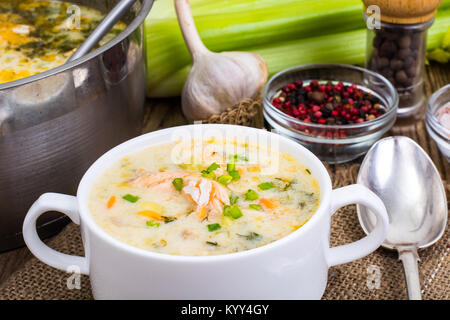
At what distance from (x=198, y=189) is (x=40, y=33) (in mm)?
1114

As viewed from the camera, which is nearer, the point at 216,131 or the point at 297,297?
the point at 297,297

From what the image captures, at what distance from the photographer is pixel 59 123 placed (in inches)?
66.7

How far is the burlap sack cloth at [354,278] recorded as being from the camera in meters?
1.57

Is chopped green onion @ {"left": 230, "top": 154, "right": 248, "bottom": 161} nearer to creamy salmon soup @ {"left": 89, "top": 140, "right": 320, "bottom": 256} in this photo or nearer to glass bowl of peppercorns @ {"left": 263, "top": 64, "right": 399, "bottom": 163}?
creamy salmon soup @ {"left": 89, "top": 140, "right": 320, "bottom": 256}

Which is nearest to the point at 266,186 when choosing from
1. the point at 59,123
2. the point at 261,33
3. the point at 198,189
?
the point at 198,189

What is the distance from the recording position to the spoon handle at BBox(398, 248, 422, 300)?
4.91 feet

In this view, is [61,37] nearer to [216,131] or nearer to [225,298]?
[216,131]

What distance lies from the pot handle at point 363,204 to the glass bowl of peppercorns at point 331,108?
74 centimetres

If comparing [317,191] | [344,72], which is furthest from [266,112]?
[317,191]

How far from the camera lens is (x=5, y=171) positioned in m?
1.66

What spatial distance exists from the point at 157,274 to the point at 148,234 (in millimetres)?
114

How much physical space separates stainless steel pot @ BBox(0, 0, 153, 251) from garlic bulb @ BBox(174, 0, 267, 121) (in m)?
0.41

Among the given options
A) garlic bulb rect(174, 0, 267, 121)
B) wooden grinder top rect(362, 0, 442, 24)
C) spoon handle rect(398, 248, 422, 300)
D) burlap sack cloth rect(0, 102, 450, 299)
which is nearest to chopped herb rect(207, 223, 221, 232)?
burlap sack cloth rect(0, 102, 450, 299)

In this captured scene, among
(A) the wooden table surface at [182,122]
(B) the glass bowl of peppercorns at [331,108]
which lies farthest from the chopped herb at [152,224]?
(B) the glass bowl of peppercorns at [331,108]
